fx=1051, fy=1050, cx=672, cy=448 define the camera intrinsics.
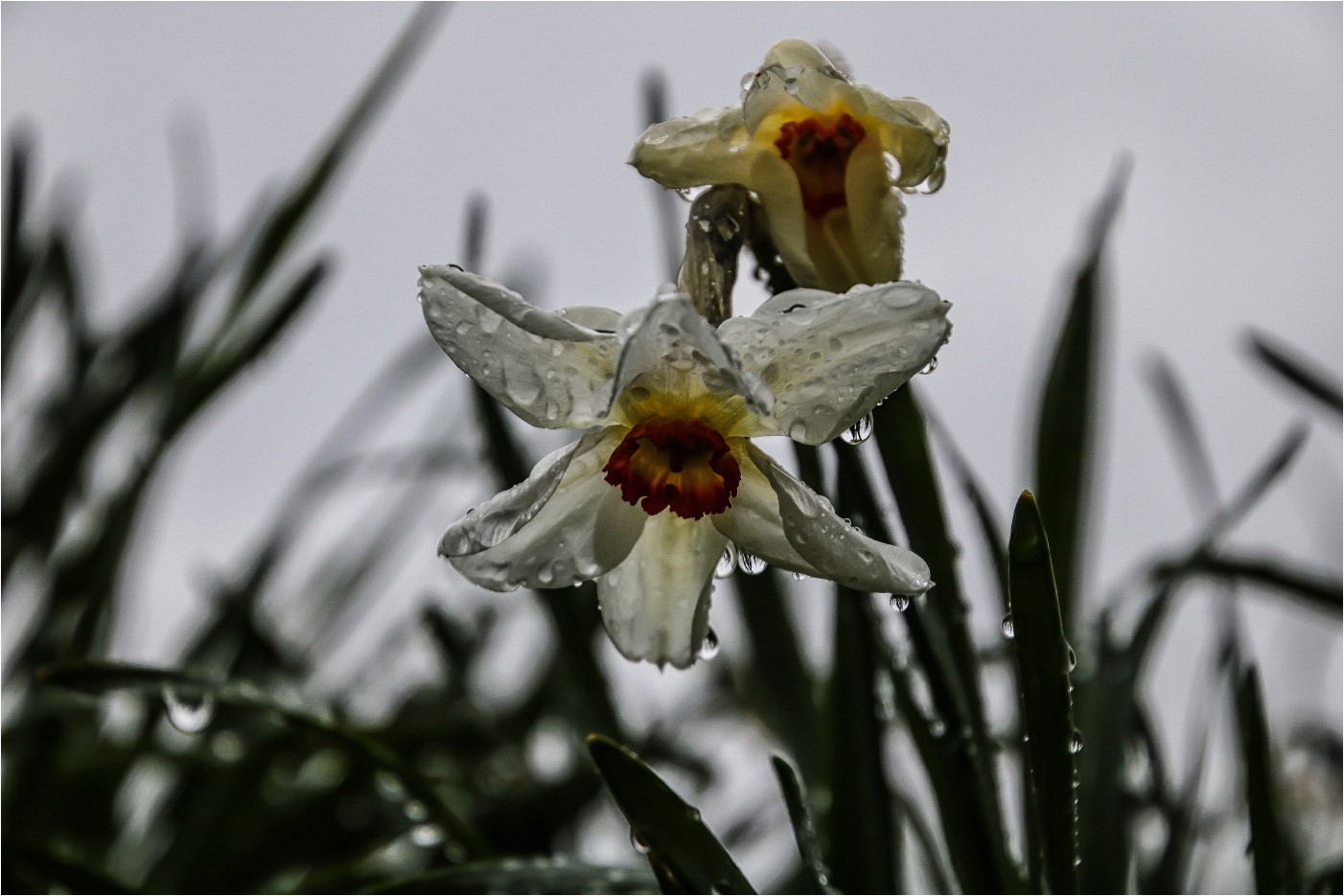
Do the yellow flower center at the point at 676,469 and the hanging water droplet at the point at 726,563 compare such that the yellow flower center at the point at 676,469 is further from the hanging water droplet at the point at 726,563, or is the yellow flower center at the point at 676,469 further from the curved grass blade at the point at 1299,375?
the curved grass blade at the point at 1299,375

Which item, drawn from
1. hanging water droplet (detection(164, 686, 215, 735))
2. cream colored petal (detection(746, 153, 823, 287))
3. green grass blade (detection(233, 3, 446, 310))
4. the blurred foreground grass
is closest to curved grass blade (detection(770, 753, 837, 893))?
the blurred foreground grass

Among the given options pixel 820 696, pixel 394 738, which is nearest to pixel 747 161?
pixel 820 696

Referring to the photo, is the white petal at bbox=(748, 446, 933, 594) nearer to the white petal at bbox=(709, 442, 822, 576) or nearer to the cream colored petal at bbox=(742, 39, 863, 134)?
the white petal at bbox=(709, 442, 822, 576)

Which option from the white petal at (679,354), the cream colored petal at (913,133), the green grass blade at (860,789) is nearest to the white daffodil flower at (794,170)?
the cream colored petal at (913,133)

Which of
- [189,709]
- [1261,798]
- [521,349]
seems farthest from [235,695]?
[1261,798]

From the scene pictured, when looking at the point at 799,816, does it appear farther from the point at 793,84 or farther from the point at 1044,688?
the point at 793,84

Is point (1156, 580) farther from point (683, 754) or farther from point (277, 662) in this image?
point (277, 662)
